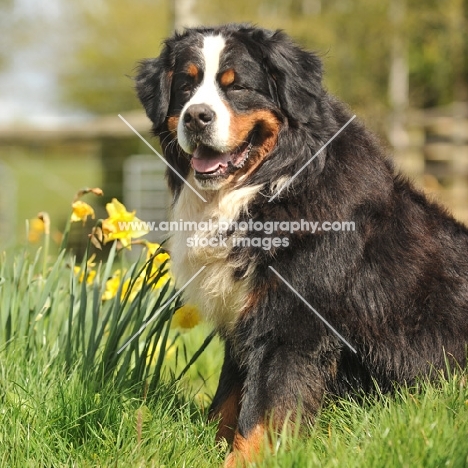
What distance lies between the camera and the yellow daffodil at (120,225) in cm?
371

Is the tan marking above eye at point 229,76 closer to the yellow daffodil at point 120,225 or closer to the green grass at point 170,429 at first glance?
the yellow daffodil at point 120,225

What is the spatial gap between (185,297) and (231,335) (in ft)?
0.99

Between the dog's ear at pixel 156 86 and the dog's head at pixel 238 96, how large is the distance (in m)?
0.12

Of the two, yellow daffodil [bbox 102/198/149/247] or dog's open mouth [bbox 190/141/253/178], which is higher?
dog's open mouth [bbox 190/141/253/178]

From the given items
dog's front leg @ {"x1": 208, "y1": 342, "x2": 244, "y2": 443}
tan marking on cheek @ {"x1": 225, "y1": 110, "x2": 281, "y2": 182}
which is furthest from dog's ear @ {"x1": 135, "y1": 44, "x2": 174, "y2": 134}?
dog's front leg @ {"x1": 208, "y1": 342, "x2": 244, "y2": 443}

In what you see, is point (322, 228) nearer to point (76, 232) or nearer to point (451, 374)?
point (451, 374)

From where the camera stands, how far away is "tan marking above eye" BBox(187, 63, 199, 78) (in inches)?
134

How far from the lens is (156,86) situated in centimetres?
360

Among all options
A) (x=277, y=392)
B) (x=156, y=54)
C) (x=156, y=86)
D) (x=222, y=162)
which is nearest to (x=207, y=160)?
(x=222, y=162)

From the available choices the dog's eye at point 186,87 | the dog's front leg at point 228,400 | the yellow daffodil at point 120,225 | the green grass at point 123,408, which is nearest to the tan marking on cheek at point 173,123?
the dog's eye at point 186,87

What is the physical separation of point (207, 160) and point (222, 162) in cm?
8

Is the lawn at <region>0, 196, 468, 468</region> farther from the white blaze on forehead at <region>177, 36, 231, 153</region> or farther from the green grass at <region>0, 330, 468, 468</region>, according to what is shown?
the white blaze on forehead at <region>177, 36, 231, 153</region>

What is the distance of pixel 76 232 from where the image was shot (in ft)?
39.5

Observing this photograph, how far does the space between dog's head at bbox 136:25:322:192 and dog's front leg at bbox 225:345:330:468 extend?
871 mm
